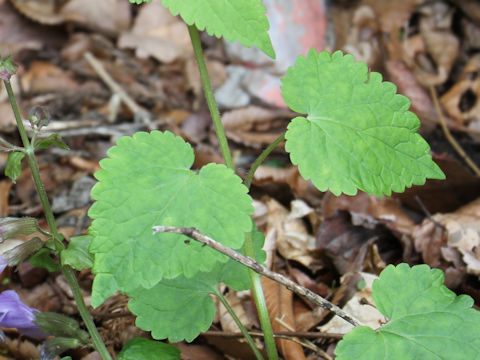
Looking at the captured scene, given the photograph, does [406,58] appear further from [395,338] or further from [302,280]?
[395,338]

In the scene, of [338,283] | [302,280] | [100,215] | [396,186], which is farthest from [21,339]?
[396,186]

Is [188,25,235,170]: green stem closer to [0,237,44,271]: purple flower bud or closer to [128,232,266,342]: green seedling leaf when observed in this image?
[128,232,266,342]: green seedling leaf

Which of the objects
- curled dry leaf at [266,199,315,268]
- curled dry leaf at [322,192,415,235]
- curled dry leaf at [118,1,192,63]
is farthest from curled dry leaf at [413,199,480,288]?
curled dry leaf at [118,1,192,63]

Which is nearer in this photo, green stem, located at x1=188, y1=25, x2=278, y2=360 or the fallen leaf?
green stem, located at x1=188, y1=25, x2=278, y2=360

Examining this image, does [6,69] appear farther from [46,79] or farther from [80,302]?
[46,79]

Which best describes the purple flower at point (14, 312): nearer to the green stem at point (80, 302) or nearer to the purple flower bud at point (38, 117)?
the green stem at point (80, 302)
